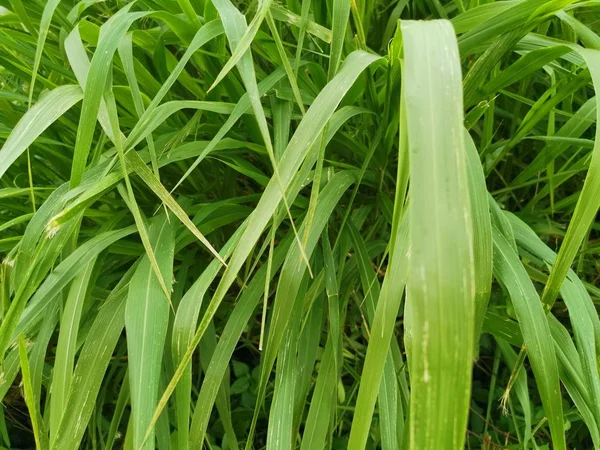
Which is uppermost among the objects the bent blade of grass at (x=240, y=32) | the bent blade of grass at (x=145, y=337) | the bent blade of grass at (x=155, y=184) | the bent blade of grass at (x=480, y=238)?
the bent blade of grass at (x=240, y=32)

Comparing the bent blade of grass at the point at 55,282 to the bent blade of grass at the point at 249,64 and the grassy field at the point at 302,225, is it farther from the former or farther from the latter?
the bent blade of grass at the point at 249,64

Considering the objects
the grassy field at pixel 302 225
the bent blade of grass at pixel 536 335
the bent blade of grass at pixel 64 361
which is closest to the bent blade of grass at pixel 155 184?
the grassy field at pixel 302 225

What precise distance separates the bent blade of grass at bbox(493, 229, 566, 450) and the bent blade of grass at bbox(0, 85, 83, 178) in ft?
1.26

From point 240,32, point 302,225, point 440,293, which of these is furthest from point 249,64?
point 440,293

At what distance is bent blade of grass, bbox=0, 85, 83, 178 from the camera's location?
0.42 metres

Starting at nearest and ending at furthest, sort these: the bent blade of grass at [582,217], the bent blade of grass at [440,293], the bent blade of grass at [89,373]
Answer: the bent blade of grass at [440,293] → the bent blade of grass at [582,217] → the bent blade of grass at [89,373]

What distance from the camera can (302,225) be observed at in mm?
500

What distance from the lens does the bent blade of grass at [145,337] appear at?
42 cm

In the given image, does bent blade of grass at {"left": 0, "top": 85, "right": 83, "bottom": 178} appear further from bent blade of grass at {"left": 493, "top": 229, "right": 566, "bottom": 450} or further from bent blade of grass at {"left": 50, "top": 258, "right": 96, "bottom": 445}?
bent blade of grass at {"left": 493, "top": 229, "right": 566, "bottom": 450}

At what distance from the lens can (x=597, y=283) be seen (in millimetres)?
785

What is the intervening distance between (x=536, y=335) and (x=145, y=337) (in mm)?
307

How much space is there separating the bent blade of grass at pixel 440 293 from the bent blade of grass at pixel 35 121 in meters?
0.31

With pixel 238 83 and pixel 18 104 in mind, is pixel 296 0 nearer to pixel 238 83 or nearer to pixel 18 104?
pixel 238 83

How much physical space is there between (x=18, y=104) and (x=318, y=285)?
1.57 ft
